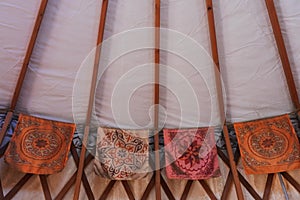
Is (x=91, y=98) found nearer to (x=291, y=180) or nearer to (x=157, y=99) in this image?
(x=157, y=99)

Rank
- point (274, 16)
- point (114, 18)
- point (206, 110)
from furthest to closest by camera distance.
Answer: point (206, 110), point (114, 18), point (274, 16)

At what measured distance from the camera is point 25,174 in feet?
8.95

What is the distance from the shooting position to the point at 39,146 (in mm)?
2684

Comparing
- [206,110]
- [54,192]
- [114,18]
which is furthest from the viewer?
[206,110]

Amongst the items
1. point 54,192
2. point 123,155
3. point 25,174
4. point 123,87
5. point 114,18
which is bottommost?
point 54,192

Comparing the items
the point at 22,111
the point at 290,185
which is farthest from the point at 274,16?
the point at 22,111

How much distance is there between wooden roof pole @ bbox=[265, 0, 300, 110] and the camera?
7.67 ft

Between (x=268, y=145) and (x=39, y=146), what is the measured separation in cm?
252

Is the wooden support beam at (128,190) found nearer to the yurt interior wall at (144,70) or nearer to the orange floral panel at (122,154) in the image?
the yurt interior wall at (144,70)

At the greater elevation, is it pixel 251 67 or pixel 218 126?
pixel 251 67

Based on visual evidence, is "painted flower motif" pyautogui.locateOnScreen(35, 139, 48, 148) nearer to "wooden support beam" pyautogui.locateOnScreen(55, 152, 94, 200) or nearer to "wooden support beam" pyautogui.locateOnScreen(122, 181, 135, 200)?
"wooden support beam" pyautogui.locateOnScreen(55, 152, 94, 200)

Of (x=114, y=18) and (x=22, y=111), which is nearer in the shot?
(x=114, y=18)

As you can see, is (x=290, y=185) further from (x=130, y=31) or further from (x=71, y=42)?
(x=71, y=42)

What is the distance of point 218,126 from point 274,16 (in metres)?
1.36
